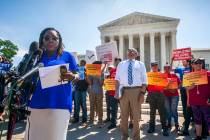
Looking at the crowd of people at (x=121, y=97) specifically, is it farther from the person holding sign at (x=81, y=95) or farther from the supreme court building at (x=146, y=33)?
the supreme court building at (x=146, y=33)

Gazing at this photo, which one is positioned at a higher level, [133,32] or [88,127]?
[133,32]

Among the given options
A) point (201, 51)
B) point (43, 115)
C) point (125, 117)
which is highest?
point (201, 51)

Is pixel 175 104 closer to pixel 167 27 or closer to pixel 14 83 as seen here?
pixel 14 83

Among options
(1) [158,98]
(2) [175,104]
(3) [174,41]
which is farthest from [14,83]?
(3) [174,41]

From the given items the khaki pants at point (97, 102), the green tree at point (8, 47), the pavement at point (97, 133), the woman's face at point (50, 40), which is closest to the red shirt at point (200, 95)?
the pavement at point (97, 133)

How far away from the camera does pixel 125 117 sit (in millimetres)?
6406

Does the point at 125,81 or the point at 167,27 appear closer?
the point at 125,81

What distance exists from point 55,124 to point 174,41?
49.4 m

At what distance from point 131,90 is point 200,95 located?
156 cm

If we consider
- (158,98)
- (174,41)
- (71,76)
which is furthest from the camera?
(174,41)

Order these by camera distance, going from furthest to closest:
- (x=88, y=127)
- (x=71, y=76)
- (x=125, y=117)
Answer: (x=88, y=127) < (x=125, y=117) < (x=71, y=76)

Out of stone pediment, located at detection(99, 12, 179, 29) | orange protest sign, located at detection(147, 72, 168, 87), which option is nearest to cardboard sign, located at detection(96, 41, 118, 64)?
orange protest sign, located at detection(147, 72, 168, 87)

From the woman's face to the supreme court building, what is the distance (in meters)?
48.8

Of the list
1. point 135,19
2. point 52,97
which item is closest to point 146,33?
point 135,19
